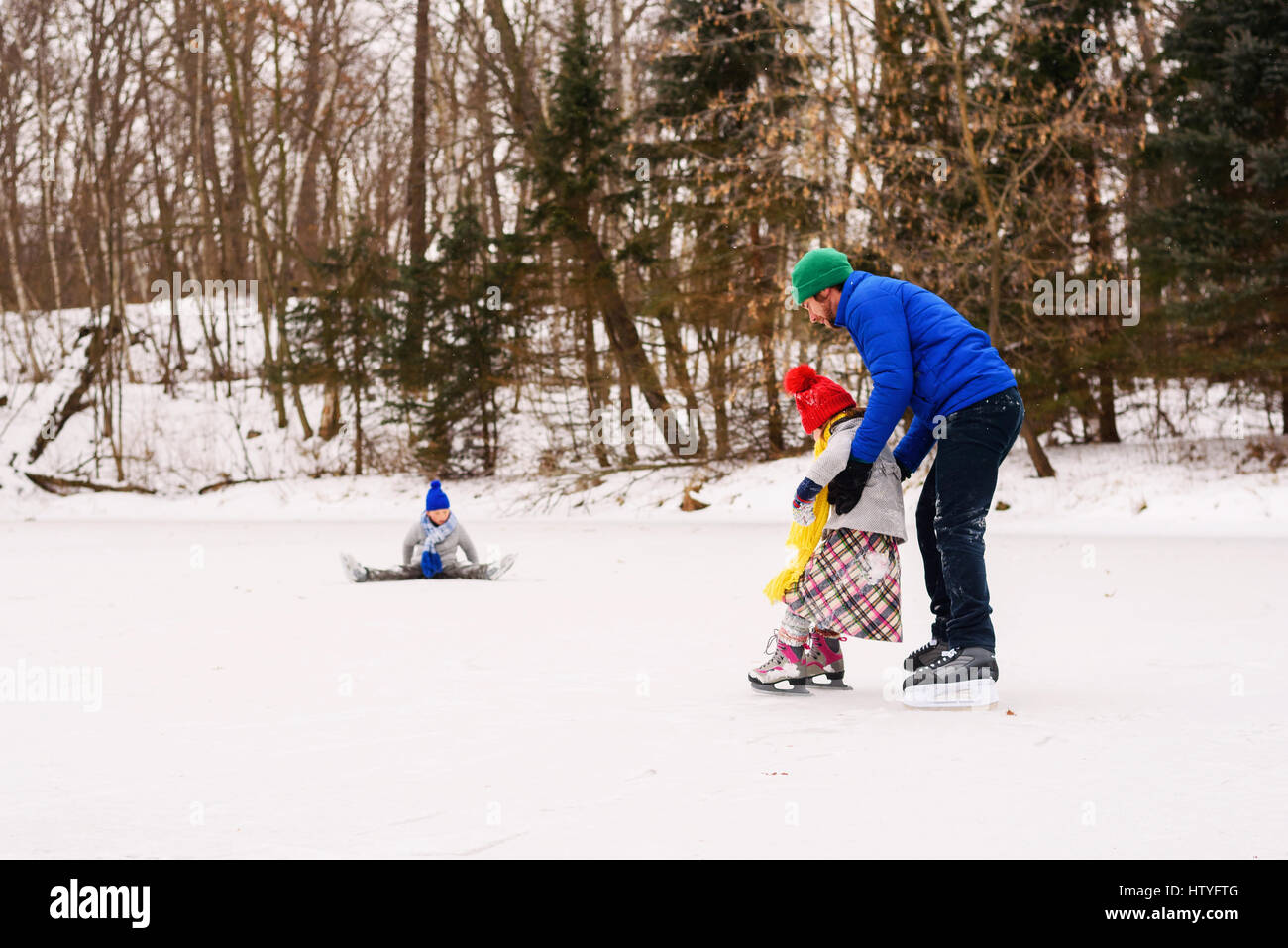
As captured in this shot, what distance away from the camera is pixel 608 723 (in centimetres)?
466

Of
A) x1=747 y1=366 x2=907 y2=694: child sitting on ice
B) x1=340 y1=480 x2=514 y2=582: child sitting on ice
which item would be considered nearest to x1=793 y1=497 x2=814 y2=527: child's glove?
x1=747 y1=366 x2=907 y2=694: child sitting on ice

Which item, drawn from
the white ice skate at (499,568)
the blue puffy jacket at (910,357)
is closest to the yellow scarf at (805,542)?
the blue puffy jacket at (910,357)

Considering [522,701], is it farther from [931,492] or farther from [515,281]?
[515,281]

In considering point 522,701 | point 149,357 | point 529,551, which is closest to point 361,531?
point 529,551

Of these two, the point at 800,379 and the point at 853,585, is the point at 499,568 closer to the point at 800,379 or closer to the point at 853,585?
the point at 800,379

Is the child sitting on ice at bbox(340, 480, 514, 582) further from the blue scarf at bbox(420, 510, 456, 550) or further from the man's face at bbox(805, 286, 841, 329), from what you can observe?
the man's face at bbox(805, 286, 841, 329)

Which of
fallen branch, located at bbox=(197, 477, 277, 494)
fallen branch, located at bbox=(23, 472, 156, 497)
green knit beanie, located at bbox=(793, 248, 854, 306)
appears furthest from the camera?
fallen branch, located at bbox=(197, 477, 277, 494)

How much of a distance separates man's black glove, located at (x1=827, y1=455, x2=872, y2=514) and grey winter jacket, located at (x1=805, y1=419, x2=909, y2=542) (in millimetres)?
31

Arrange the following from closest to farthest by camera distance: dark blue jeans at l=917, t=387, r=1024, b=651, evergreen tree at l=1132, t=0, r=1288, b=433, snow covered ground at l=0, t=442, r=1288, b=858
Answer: snow covered ground at l=0, t=442, r=1288, b=858, dark blue jeans at l=917, t=387, r=1024, b=651, evergreen tree at l=1132, t=0, r=1288, b=433

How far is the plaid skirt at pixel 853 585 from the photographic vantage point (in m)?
5.04

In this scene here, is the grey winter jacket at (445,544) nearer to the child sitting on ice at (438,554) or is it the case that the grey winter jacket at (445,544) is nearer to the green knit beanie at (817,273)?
the child sitting on ice at (438,554)

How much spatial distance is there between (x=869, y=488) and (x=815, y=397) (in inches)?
17.2

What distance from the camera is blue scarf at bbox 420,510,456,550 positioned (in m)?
10.4

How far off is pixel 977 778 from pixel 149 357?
31101 mm
